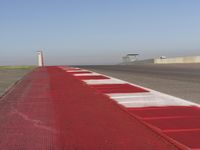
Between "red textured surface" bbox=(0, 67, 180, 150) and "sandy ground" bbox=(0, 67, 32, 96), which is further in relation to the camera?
"sandy ground" bbox=(0, 67, 32, 96)

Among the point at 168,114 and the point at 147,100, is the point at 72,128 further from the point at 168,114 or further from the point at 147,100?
the point at 147,100

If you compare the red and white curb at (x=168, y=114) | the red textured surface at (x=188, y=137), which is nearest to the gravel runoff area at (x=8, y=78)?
the red and white curb at (x=168, y=114)

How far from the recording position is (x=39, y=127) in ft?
29.0

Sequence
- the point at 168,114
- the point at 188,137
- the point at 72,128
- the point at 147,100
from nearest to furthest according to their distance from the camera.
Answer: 1. the point at 188,137
2. the point at 72,128
3. the point at 168,114
4. the point at 147,100

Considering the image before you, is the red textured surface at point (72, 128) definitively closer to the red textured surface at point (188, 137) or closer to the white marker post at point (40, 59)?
the red textured surface at point (188, 137)

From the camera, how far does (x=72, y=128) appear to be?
8.52 metres

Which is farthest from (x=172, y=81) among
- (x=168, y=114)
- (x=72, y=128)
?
(x=72, y=128)

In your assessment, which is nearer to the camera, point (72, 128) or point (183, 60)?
point (72, 128)

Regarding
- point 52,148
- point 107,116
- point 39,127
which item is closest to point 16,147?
point 52,148

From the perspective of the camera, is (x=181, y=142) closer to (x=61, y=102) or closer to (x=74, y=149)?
(x=74, y=149)

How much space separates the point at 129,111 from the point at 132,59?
99.2 m

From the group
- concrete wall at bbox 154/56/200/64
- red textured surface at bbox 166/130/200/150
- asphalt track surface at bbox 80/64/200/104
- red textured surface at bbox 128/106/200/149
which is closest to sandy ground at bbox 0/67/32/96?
asphalt track surface at bbox 80/64/200/104

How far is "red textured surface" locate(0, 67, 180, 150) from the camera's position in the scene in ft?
23.0

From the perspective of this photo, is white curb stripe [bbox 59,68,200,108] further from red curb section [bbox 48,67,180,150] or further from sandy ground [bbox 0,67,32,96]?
sandy ground [bbox 0,67,32,96]
